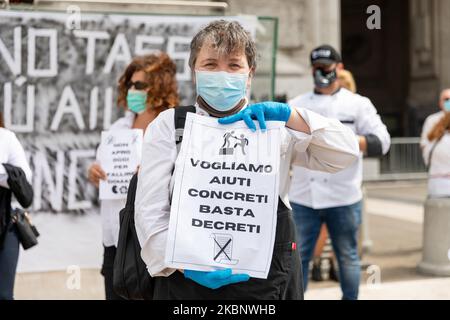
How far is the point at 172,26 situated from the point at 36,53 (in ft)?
3.72

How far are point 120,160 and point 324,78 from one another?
1.68 metres

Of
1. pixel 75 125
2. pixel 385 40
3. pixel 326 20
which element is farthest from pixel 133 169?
pixel 385 40

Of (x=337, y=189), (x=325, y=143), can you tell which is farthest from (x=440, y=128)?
(x=325, y=143)

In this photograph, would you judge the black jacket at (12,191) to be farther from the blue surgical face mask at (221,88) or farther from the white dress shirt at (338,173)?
the blue surgical face mask at (221,88)

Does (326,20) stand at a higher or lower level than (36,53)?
higher

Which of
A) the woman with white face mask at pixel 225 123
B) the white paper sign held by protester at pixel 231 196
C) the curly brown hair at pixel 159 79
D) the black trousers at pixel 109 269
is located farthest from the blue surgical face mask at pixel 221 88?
the black trousers at pixel 109 269

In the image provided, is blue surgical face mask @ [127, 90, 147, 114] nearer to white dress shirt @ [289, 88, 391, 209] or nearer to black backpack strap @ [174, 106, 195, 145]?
white dress shirt @ [289, 88, 391, 209]

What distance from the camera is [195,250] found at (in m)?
2.10

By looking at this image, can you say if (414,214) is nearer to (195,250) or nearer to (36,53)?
(36,53)

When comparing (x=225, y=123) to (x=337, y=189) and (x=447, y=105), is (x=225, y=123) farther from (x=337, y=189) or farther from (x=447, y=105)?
(x=447, y=105)

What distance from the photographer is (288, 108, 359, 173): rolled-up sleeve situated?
2.27 m

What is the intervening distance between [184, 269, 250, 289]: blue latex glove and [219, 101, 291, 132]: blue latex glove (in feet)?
1.57

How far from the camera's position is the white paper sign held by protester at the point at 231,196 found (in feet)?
6.95

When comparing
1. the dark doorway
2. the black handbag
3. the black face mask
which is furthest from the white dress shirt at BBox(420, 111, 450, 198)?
the dark doorway
